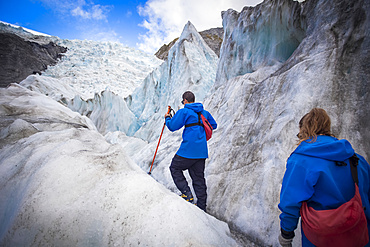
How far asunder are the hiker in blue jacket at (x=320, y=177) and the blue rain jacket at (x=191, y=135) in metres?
1.01

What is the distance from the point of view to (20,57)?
2473 cm

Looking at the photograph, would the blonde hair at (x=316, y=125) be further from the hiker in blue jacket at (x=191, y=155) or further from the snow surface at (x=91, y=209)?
the hiker in blue jacket at (x=191, y=155)

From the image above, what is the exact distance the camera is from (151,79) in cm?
1220

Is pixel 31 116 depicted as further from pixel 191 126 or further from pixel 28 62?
pixel 28 62

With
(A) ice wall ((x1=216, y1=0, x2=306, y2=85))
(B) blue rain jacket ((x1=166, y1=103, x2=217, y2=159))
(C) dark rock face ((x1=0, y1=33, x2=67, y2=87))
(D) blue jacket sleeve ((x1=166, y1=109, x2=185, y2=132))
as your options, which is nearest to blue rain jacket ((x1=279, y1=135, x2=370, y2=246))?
(B) blue rain jacket ((x1=166, y1=103, x2=217, y2=159))

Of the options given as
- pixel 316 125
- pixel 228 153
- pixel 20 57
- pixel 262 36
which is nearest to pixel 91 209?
pixel 316 125

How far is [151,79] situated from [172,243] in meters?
12.0

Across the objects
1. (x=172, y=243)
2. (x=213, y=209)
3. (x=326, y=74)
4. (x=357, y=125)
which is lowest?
(x=213, y=209)

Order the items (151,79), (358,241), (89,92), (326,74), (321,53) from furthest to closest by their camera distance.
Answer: (89,92)
(151,79)
(321,53)
(326,74)
(358,241)

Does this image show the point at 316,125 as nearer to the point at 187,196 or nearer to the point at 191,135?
the point at 191,135

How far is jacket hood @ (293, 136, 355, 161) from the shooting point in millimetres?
963

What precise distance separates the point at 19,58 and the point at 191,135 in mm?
34180

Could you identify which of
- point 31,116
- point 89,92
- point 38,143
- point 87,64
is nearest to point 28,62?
point 87,64

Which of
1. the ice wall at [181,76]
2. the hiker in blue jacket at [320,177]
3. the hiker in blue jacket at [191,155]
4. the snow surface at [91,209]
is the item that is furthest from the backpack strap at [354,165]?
the ice wall at [181,76]
